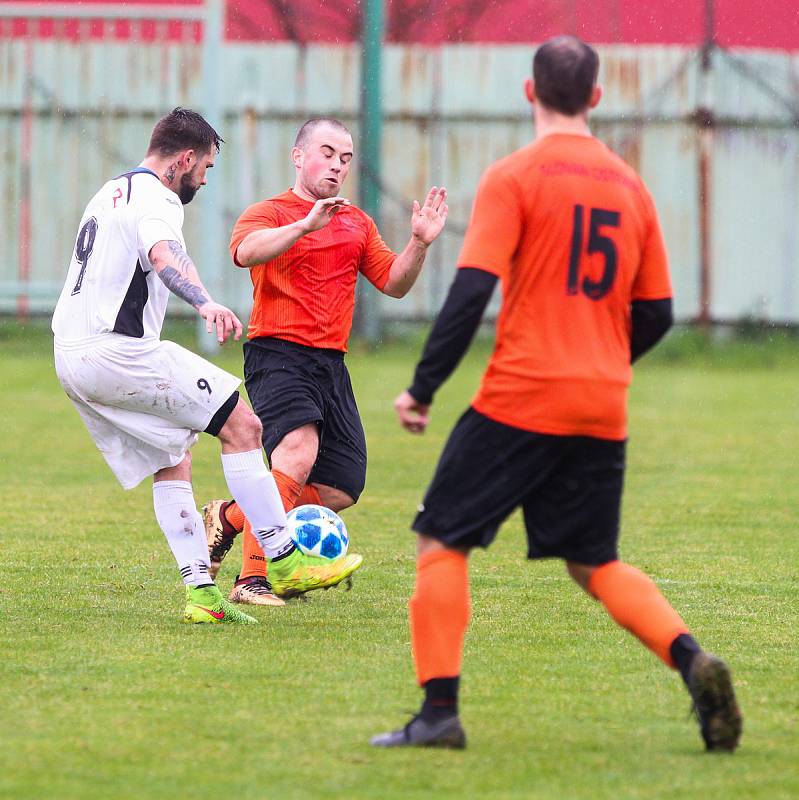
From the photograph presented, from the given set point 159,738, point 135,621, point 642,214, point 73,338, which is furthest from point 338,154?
point 159,738

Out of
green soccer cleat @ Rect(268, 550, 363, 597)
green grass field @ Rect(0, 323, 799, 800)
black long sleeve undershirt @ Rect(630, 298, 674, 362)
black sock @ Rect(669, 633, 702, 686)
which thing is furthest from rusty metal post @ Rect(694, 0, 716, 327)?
black sock @ Rect(669, 633, 702, 686)

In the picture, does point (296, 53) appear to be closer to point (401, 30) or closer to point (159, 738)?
point (401, 30)

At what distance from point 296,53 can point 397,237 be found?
9.96 ft

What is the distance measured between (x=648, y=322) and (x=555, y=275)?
430mm

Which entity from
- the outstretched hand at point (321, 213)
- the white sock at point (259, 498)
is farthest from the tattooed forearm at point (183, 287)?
the white sock at point (259, 498)

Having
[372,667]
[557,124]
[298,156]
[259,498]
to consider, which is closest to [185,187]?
[298,156]

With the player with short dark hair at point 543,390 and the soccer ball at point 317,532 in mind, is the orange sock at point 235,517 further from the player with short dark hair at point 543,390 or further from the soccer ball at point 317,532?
the player with short dark hair at point 543,390

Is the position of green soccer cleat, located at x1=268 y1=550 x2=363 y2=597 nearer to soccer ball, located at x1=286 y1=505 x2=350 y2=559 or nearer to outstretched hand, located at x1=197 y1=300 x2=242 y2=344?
soccer ball, located at x1=286 y1=505 x2=350 y2=559

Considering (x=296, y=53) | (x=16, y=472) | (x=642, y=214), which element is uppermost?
(x=296, y=53)

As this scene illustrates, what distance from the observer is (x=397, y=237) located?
23.6 meters

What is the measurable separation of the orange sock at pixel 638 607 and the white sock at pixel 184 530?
2253mm

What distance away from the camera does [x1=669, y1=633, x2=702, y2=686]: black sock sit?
4.66 meters

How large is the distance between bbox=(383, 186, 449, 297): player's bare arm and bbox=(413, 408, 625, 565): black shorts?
6.15ft

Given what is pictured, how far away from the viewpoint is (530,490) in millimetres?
4711
